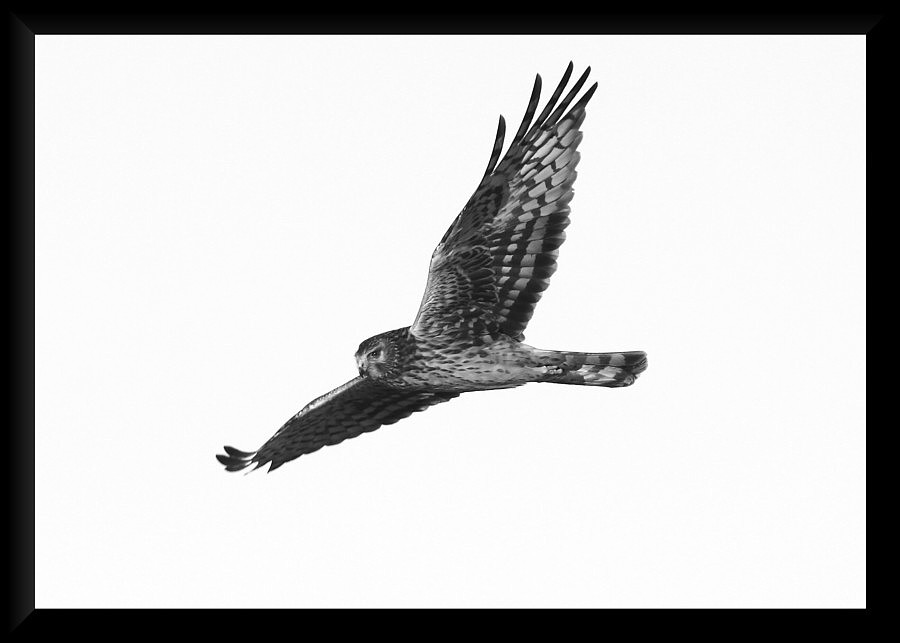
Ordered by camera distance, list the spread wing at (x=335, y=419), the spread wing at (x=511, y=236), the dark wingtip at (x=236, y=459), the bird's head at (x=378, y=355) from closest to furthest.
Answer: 1. the spread wing at (x=511, y=236)
2. the bird's head at (x=378, y=355)
3. the spread wing at (x=335, y=419)
4. the dark wingtip at (x=236, y=459)

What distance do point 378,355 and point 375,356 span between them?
0.02 meters

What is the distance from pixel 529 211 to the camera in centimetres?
638

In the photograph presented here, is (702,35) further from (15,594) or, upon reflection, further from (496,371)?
Answer: (15,594)

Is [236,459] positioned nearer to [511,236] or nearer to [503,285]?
[503,285]

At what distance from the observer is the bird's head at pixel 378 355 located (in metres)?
6.56

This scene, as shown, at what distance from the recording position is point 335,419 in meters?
7.37

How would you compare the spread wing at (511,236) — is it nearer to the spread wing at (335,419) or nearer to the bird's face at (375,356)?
the bird's face at (375,356)

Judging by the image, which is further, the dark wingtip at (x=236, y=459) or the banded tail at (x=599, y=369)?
the dark wingtip at (x=236, y=459)

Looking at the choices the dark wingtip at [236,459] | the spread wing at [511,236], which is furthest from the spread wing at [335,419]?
the spread wing at [511,236]

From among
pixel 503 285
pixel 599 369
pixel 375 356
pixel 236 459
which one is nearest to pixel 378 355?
pixel 375 356

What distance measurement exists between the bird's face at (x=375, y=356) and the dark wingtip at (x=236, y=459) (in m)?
1.25

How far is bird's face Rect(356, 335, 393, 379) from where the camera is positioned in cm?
658
